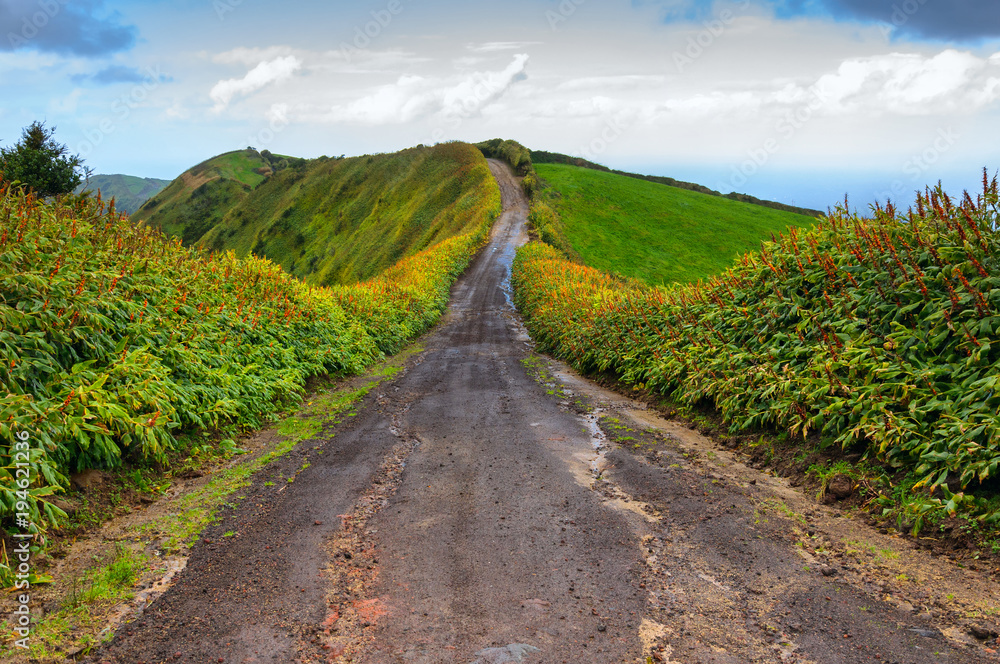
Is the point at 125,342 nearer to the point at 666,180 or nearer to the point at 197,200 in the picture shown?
the point at 666,180

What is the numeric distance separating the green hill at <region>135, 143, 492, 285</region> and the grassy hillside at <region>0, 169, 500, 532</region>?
110 ft

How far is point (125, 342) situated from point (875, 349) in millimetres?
8814

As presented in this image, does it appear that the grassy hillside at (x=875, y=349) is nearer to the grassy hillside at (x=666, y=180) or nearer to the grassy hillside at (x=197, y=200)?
the grassy hillside at (x=666, y=180)

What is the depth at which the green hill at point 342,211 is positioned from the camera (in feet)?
186

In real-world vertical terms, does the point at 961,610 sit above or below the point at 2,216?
below

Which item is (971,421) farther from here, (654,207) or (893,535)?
(654,207)

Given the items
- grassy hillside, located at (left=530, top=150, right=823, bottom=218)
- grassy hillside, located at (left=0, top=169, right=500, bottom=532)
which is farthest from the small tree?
grassy hillside, located at (left=530, top=150, right=823, bottom=218)

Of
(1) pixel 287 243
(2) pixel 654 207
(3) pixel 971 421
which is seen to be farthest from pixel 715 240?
(1) pixel 287 243

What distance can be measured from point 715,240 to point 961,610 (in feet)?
171

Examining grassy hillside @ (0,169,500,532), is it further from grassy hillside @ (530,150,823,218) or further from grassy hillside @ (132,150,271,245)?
grassy hillside @ (132,150,271,245)

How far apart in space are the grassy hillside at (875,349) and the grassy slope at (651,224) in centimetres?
3169

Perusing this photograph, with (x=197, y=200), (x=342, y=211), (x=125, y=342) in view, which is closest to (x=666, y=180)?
(x=342, y=211)

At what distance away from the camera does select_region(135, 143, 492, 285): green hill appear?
56.8 meters

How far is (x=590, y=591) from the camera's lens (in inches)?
156
